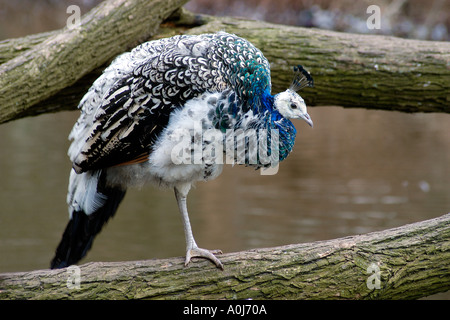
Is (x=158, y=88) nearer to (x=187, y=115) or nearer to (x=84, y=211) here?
(x=187, y=115)

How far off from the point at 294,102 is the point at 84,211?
150 centimetres

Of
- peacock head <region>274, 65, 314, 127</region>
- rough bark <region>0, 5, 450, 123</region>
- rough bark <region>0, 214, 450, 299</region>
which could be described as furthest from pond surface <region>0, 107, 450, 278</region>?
peacock head <region>274, 65, 314, 127</region>

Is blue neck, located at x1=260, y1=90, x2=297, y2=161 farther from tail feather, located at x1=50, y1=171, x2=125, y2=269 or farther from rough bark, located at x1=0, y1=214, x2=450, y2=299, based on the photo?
tail feather, located at x1=50, y1=171, x2=125, y2=269

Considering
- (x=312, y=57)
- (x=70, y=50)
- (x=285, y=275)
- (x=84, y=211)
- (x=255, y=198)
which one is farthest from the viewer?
(x=255, y=198)

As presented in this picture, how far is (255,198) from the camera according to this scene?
27.2 feet

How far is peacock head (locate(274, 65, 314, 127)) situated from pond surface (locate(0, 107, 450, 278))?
372 cm

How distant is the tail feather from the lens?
4066 mm

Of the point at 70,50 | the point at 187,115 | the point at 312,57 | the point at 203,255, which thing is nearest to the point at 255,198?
the point at 312,57

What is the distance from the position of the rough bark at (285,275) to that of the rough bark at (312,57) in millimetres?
1573

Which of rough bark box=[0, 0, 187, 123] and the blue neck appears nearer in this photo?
the blue neck

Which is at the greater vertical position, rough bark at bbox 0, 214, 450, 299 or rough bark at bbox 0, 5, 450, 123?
rough bark at bbox 0, 5, 450, 123

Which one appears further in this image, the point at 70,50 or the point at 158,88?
the point at 70,50

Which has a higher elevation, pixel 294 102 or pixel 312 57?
pixel 312 57

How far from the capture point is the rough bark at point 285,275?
3.33 m
